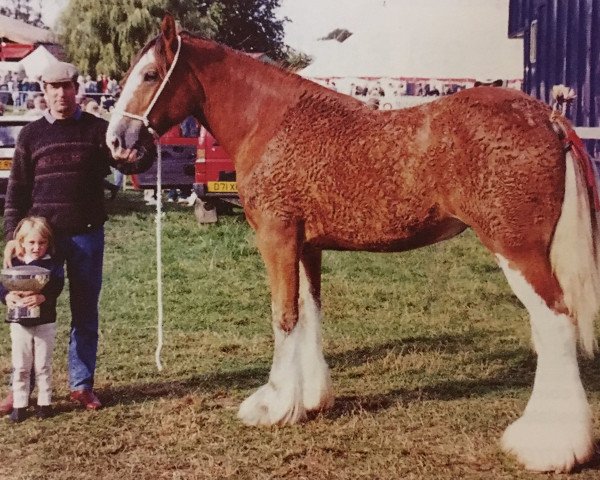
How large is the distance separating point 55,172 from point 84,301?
33.8 inches

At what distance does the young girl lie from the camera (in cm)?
448

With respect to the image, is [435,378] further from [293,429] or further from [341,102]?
[341,102]

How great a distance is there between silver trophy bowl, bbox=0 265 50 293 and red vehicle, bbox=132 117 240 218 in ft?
21.9

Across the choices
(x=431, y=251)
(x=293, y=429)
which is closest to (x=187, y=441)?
(x=293, y=429)

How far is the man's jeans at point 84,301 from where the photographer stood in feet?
15.9

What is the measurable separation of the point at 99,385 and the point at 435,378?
8.09 ft

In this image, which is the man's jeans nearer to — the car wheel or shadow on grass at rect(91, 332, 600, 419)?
shadow on grass at rect(91, 332, 600, 419)

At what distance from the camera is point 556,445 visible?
380 cm

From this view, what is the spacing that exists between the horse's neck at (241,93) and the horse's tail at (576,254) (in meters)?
1.68

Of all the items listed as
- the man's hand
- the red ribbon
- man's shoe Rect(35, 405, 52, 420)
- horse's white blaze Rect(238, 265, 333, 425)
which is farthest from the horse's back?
man's shoe Rect(35, 405, 52, 420)

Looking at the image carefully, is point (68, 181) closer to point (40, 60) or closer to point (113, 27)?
point (40, 60)

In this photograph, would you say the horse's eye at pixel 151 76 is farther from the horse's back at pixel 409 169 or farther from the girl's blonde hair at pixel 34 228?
the girl's blonde hair at pixel 34 228

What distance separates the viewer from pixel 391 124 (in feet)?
13.7

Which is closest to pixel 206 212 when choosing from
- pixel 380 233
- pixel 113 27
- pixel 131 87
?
pixel 113 27
